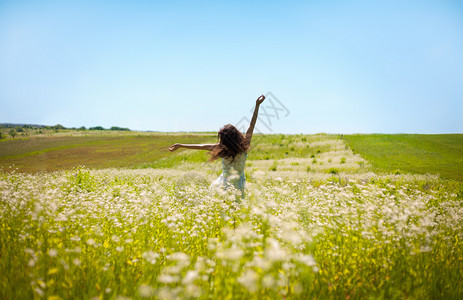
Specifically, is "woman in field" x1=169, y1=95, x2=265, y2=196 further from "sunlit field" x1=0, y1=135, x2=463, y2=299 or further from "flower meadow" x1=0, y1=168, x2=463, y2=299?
"flower meadow" x1=0, y1=168, x2=463, y2=299

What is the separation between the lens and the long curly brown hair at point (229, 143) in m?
6.65

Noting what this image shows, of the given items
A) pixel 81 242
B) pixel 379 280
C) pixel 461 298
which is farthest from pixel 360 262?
pixel 81 242

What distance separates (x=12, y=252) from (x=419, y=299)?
5.26m

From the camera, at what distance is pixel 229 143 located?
22.1 ft

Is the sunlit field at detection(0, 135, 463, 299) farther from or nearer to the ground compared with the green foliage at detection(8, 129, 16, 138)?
nearer to the ground

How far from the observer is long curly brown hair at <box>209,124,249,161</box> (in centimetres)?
665

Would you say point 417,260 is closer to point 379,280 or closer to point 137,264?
point 379,280

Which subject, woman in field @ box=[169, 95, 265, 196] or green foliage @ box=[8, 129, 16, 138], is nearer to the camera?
woman in field @ box=[169, 95, 265, 196]

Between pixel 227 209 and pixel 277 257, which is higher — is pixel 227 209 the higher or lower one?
the lower one

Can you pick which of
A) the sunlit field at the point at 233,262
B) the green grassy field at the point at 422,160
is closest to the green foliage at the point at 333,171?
the green grassy field at the point at 422,160

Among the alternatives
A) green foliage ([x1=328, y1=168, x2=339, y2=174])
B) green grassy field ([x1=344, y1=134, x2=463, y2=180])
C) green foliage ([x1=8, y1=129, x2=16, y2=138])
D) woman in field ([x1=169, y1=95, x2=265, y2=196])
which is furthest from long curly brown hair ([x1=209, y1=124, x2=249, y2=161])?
green foliage ([x1=8, y1=129, x2=16, y2=138])

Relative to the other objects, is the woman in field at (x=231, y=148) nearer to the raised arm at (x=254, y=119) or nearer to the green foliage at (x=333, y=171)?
the raised arm at (x=254, y=119)

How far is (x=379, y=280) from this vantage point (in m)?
3.11

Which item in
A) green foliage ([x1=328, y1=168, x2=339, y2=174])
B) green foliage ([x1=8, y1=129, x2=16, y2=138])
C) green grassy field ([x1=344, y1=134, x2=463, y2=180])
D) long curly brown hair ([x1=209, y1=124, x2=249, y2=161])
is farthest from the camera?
green foliage ([x1=8, y1=129, x2=16, y2=138])
